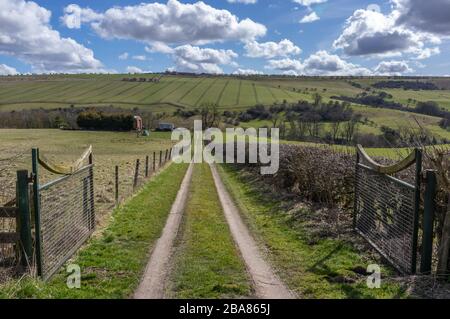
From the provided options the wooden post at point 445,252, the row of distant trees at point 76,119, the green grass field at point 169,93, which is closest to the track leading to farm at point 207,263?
the wooden post at point 445,252

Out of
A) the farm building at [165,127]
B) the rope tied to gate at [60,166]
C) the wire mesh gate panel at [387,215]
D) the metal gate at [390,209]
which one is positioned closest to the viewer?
the metal gate at [390,209]

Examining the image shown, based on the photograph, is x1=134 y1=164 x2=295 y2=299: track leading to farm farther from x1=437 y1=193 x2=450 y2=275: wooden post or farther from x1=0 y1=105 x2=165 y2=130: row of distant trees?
x1=0 y1=105 x2=165 y2=130: row of distant trees

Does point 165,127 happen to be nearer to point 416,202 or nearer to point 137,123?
point 137,123

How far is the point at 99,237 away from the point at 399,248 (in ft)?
21.7

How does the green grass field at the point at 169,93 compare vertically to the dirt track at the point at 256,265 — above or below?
above

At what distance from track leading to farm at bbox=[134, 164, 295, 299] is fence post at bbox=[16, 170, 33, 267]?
1841 millimetres

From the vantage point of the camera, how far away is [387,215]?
8773 mm

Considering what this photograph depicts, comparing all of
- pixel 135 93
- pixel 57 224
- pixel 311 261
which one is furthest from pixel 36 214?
pixel 135 93

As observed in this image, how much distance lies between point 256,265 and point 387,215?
2863 mm

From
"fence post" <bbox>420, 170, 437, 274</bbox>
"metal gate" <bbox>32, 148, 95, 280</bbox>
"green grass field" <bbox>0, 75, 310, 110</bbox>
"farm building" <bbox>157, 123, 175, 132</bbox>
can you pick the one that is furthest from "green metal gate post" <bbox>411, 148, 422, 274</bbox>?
"green grass field" <bbox>0, 75, 310, 110</bbox>

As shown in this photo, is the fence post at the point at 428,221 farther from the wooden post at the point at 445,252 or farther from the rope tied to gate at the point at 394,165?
the rope tied to gate at the point at 394,165

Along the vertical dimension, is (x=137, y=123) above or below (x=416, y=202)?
above

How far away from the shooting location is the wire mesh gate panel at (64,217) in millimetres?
7379

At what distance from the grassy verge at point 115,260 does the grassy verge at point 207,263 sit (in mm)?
747
